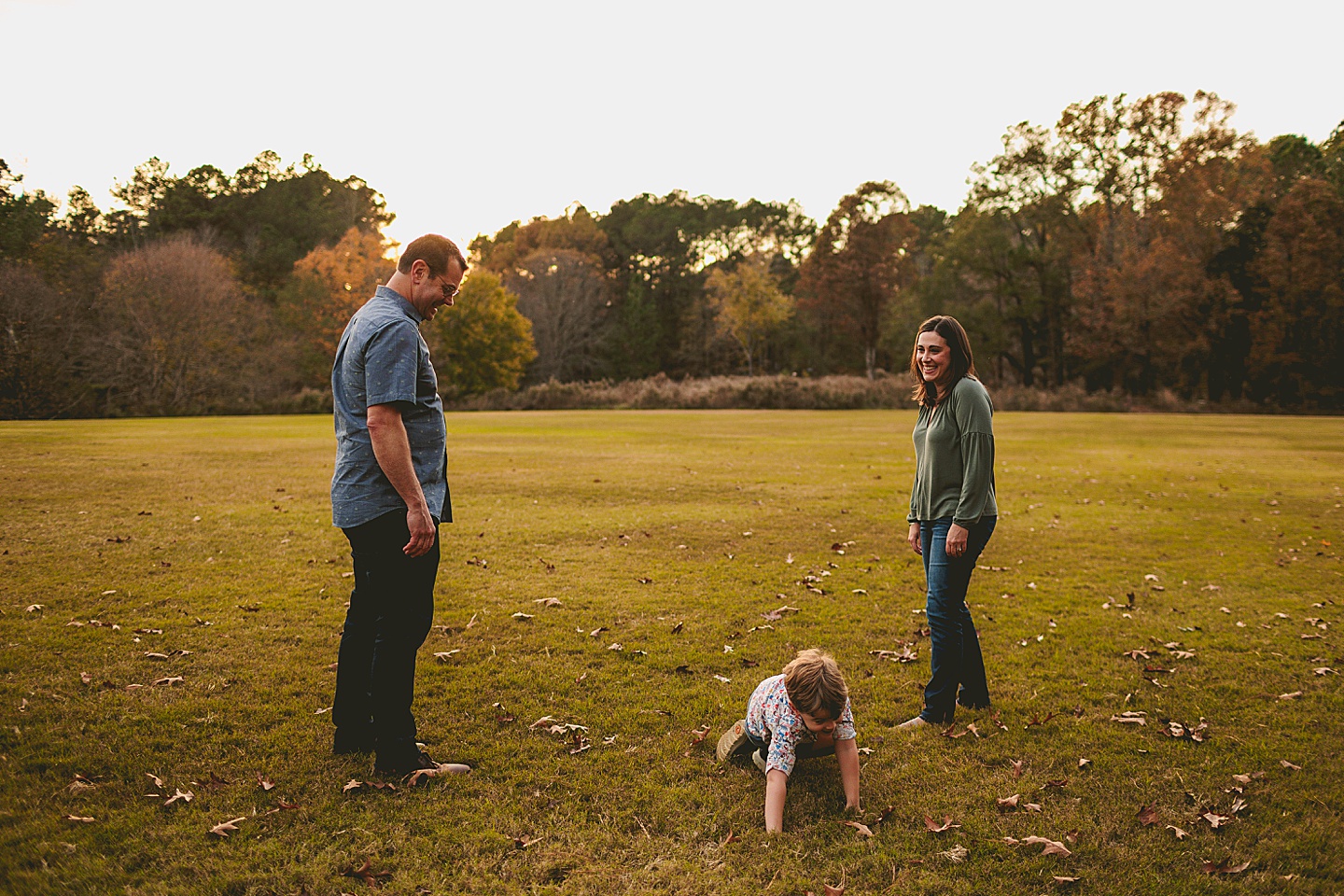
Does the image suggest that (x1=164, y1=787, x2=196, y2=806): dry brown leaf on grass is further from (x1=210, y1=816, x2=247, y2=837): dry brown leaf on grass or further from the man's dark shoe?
the man's dark shoe

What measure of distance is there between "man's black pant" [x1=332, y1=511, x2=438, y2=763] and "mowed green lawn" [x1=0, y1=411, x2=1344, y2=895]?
37 cm

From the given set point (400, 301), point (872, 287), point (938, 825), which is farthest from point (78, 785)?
point (872, 287)

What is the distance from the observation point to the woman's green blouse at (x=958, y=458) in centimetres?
471

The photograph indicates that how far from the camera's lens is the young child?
385 centimetres

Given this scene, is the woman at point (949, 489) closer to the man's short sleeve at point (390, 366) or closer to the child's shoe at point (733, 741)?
the child's shoe at point (733, 741)

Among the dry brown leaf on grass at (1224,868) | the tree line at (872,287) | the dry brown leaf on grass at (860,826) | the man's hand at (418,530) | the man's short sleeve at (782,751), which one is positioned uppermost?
the tree line at (872,287)

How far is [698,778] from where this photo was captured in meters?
4.38

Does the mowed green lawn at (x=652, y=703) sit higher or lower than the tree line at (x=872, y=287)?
lower

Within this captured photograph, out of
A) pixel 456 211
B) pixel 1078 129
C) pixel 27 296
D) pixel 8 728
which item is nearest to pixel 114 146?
pixel 456 211

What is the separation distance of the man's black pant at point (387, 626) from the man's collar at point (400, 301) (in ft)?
3.23

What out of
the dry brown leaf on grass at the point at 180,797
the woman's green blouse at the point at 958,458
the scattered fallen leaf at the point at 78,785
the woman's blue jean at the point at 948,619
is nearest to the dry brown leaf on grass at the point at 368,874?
the dry brown leaf on grass at the point at 180,797

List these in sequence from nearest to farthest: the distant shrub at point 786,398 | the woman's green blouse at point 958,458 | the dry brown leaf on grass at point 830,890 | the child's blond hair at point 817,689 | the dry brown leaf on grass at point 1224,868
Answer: the dry brown leaf on grass at point 830,890, the dry brown leaf on grass at point 1224,868, the child's blond hair at point 817,689, the woman's green blouse at point 958,458, the distant shrub at point 786,398

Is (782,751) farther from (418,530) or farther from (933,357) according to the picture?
(933,357)

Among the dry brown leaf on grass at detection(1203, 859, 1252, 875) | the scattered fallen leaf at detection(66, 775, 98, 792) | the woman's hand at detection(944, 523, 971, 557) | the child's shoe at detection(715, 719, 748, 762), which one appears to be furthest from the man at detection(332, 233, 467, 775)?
the dry brown leaf on grass at detection(1203, 859, 1252, 875)
